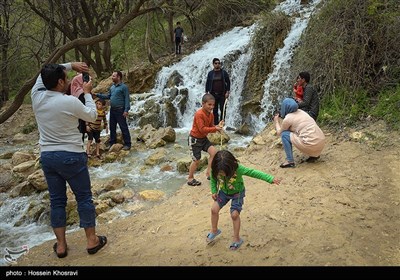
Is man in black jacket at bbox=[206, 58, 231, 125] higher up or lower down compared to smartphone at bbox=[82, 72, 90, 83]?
lower down

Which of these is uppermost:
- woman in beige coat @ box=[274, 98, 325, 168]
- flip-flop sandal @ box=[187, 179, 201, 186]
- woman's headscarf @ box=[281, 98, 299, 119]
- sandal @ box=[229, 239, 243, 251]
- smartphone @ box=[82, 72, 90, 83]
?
smartphone @ box=[82, 72, 90, 83]

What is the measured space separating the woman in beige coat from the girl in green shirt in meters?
2.03

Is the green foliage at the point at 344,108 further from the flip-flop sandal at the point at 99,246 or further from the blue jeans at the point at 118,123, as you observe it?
the flip-flop sandal at the point at 99,246

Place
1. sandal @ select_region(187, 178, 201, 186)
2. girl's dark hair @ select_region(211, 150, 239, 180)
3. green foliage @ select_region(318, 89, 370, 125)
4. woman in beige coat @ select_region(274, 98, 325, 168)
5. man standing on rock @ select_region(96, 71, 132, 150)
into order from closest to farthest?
girl's dark hair @ select_region(211, 150, 239, 180) → woman in beige coat @ select_region(274, 98, 325, 168) → sandal @ select_region(187, 178, 201, 186) → green foliage @ select_region(318, 89, 370, 125) → man standing on rock @ select_region(96, 71, 132, 150)

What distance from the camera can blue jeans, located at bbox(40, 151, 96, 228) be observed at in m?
3.31

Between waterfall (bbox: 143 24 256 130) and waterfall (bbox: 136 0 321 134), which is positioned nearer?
waterfall (bbox: 136 0 321 134)

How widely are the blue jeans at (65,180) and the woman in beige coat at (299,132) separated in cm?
291

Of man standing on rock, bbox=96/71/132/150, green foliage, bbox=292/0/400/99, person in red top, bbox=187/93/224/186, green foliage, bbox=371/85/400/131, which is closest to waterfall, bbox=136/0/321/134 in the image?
green foliage, bbox=292/0/400/99

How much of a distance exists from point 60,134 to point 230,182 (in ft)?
5.54

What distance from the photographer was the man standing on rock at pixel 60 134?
3268mm

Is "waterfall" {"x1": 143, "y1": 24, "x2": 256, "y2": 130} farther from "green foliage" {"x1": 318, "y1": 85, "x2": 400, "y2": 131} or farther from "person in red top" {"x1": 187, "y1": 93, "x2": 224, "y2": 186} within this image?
"person in red top" {"x1": 187, "y1": 93, "x2": 224, "y2": 186}
